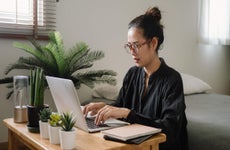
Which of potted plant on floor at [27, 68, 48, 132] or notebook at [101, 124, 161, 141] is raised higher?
potted plant on floor at [27, 68, 48, 132]

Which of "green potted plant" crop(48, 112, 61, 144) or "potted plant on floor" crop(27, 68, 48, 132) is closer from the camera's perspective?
"green potted plant" crop(48, 112, 61, 144)

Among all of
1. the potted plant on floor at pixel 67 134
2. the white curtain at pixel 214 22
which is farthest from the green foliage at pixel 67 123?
the white curtain at pixel 214 22

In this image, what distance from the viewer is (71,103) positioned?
1154 mm

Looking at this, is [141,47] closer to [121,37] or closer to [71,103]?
[71,103]

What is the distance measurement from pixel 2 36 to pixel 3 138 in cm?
75

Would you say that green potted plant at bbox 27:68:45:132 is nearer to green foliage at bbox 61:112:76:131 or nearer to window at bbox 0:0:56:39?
green foliage at bbox 61:112:76:131

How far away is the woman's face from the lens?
1.50 metres

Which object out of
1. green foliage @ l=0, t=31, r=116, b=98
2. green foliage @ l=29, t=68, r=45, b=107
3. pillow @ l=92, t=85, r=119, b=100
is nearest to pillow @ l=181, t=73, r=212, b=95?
pillow @ l=92, t=85, r=119, b=100

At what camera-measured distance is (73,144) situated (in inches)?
39.8

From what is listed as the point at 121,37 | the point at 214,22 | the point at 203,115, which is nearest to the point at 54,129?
the point at 203,115

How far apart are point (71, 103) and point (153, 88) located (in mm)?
531

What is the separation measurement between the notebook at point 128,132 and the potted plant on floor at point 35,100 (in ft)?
1.00

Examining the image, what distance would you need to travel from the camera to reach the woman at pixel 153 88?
4.41 ft

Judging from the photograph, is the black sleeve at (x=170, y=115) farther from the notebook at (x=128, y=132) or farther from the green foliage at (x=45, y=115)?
the green foliage at (x=45, y=115)
